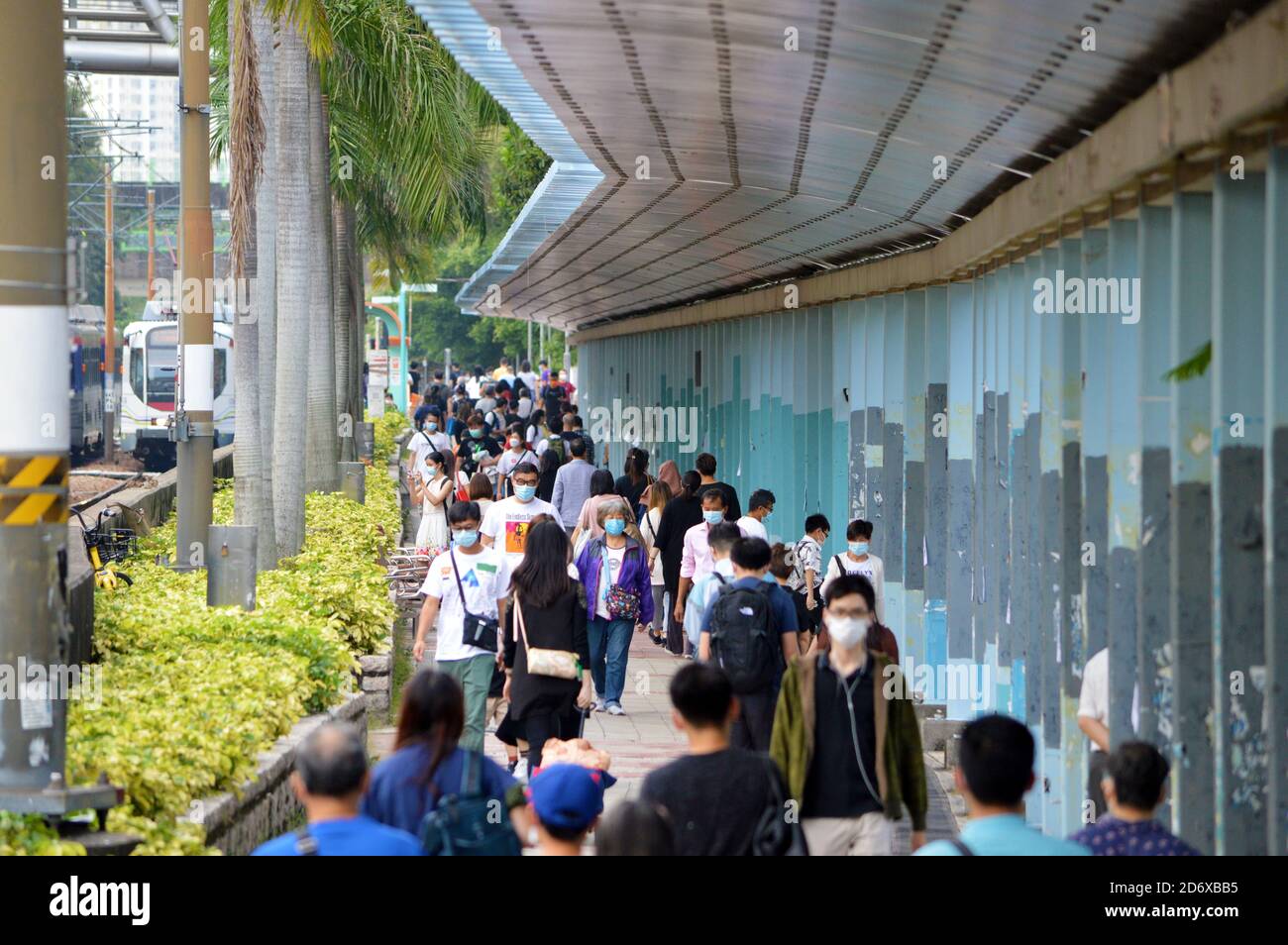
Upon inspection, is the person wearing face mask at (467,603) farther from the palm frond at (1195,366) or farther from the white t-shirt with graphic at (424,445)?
the white t-shirt with graphic at (424,445)

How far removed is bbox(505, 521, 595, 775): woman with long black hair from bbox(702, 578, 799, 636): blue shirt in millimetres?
883

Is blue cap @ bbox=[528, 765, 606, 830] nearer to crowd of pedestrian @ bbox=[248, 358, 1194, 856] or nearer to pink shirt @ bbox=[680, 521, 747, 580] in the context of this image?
crowd of pedestrian @ bbox=[248, 358, 1194, 856]

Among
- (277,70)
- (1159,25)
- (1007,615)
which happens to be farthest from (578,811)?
(277,70)

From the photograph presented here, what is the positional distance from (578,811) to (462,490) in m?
8.74

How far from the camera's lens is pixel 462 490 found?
1366cm

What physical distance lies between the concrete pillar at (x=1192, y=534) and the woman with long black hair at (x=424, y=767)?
2565 millimetres

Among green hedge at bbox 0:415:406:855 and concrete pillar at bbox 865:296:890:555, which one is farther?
concrete pillar at bbox 865:296:890:555

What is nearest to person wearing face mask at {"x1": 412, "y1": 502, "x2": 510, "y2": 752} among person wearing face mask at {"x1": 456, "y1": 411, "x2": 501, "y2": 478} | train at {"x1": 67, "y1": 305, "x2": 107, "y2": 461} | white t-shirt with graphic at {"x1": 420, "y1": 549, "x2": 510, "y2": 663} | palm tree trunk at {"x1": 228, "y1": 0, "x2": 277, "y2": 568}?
white t-shirt with graphic at {"x1": 420, "y1": 549, "x2": 510, "y2": 663}

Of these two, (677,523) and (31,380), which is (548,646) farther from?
(677,523)

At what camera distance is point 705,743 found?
5586mm

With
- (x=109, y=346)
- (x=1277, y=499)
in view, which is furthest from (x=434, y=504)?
(x=109, y=346)

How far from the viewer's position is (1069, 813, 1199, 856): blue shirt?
501cm

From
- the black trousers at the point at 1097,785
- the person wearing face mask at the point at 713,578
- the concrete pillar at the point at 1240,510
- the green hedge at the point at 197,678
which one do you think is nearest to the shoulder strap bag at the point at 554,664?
the person wearing face mask at the point at 713,578

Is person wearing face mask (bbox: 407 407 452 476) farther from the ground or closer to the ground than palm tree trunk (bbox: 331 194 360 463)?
closer to the ground
